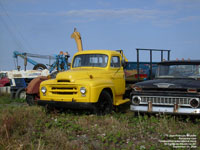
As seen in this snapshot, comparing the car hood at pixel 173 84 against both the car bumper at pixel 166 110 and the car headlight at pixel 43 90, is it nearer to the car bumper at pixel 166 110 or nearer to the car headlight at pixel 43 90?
the car bumper at pixel 166 110

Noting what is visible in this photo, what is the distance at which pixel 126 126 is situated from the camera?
21.4 feet

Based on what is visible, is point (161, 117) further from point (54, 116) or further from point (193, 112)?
point (54, 116)

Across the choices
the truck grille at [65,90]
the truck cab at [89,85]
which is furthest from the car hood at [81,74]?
the truck grille at [65,90]

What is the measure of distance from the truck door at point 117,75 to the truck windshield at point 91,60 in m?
0.31

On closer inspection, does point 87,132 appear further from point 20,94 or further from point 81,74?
point 20,94

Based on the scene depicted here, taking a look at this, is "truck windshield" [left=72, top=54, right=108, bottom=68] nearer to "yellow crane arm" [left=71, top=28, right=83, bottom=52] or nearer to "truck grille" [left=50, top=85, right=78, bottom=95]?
"truck grille" [left=50, top=85, right=78, bottom=95]

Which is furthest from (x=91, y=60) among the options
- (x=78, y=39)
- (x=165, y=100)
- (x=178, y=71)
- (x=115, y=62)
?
(x=78, y=39)

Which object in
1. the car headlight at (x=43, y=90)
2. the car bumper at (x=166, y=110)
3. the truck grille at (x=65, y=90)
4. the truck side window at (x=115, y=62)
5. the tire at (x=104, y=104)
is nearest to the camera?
the car bumper at (x=166, y=110)

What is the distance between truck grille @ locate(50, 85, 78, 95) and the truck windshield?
5.48 feet

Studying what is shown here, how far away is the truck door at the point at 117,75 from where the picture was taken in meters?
9.09

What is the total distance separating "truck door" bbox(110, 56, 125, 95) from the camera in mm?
9094

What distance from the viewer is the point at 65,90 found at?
7.73 meters

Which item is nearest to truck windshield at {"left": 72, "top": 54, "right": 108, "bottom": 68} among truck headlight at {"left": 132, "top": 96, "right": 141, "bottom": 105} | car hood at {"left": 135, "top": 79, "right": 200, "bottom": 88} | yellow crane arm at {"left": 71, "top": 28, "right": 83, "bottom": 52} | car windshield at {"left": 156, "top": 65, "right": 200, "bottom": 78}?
car windshield at {"left": 156, "top": 65, "right": 200, "bottom": 78}

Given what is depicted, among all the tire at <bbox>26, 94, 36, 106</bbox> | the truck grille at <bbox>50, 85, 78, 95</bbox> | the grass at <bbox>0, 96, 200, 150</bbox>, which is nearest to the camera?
the grass at <bbox>0, 96, 200, 150</bbox>
